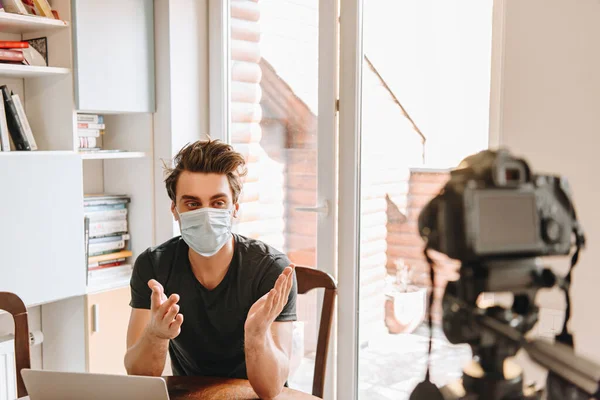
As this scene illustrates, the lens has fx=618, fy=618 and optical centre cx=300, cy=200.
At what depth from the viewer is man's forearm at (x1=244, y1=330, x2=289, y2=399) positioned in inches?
56.0

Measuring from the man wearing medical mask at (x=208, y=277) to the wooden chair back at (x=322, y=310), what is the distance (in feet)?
0.57

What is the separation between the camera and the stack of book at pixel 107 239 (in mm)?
2736

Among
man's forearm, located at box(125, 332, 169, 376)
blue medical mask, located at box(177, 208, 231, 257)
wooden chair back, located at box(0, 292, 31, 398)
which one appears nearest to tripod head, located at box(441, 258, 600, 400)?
man's forearm, located at box(125, 332, 169, 376)

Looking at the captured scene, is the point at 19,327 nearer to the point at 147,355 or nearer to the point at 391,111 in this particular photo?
the point at 147,355

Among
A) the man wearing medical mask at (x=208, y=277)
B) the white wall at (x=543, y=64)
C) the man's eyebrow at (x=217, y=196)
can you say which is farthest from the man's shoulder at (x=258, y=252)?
the white wall at (x=543, y=64)

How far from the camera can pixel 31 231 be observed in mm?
2416

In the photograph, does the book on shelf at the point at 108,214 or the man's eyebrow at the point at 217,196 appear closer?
the man's eyebrow at the point at 217,196

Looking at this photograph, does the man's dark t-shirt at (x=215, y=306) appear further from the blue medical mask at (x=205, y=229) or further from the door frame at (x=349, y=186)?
the door frame at (x=349, y=186)

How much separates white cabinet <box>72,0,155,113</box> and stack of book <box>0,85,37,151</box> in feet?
0.72

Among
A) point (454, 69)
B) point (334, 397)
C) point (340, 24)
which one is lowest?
point (334, 397)

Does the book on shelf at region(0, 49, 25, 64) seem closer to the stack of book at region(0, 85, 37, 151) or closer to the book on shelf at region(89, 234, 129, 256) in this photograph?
the stack of book at region(0, 85, 37, 151)

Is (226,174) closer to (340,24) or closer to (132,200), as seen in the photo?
(340,24)

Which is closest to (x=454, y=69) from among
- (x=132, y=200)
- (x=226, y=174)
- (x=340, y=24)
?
(x=226, y=174)

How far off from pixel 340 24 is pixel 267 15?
424mm
